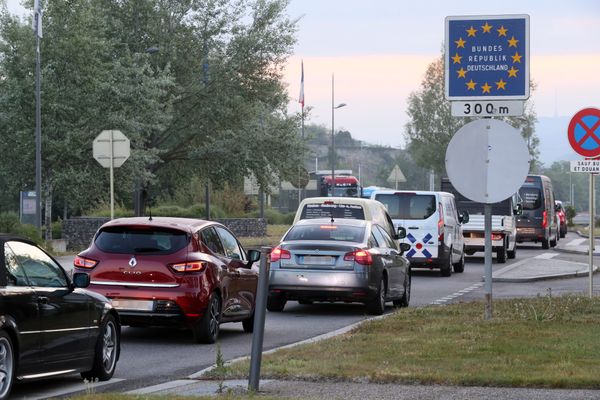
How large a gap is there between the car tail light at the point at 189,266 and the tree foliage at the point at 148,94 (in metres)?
30.8

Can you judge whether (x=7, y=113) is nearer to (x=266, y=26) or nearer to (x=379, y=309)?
(x=266, y=26)

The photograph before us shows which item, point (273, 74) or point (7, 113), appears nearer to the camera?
point (7, 113)

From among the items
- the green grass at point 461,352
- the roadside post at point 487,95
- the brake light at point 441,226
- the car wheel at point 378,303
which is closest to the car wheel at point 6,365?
the green grass at point 461,352

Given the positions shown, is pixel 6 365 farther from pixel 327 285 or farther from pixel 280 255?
pixel 280 255

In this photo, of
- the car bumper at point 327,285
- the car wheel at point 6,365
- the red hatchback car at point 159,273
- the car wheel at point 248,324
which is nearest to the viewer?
the car wheel at point 6,365

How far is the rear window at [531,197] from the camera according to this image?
51344 millimetres

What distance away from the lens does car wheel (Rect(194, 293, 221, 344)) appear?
52.1ft

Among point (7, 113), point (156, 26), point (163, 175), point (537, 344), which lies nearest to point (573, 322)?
point (537, 344)

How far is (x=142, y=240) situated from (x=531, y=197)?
3695cm

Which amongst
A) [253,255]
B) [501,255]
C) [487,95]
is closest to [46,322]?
[253,255]

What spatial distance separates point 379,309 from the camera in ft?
67.3

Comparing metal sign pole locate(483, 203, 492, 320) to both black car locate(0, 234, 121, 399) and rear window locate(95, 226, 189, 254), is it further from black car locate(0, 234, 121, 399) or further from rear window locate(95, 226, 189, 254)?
black car locate(0, 234, 121, 399)

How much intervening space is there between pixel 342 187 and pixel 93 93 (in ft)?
144

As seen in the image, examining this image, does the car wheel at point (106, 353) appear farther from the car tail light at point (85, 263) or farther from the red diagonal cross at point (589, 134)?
the red diagonal cross at point (589, 134)
